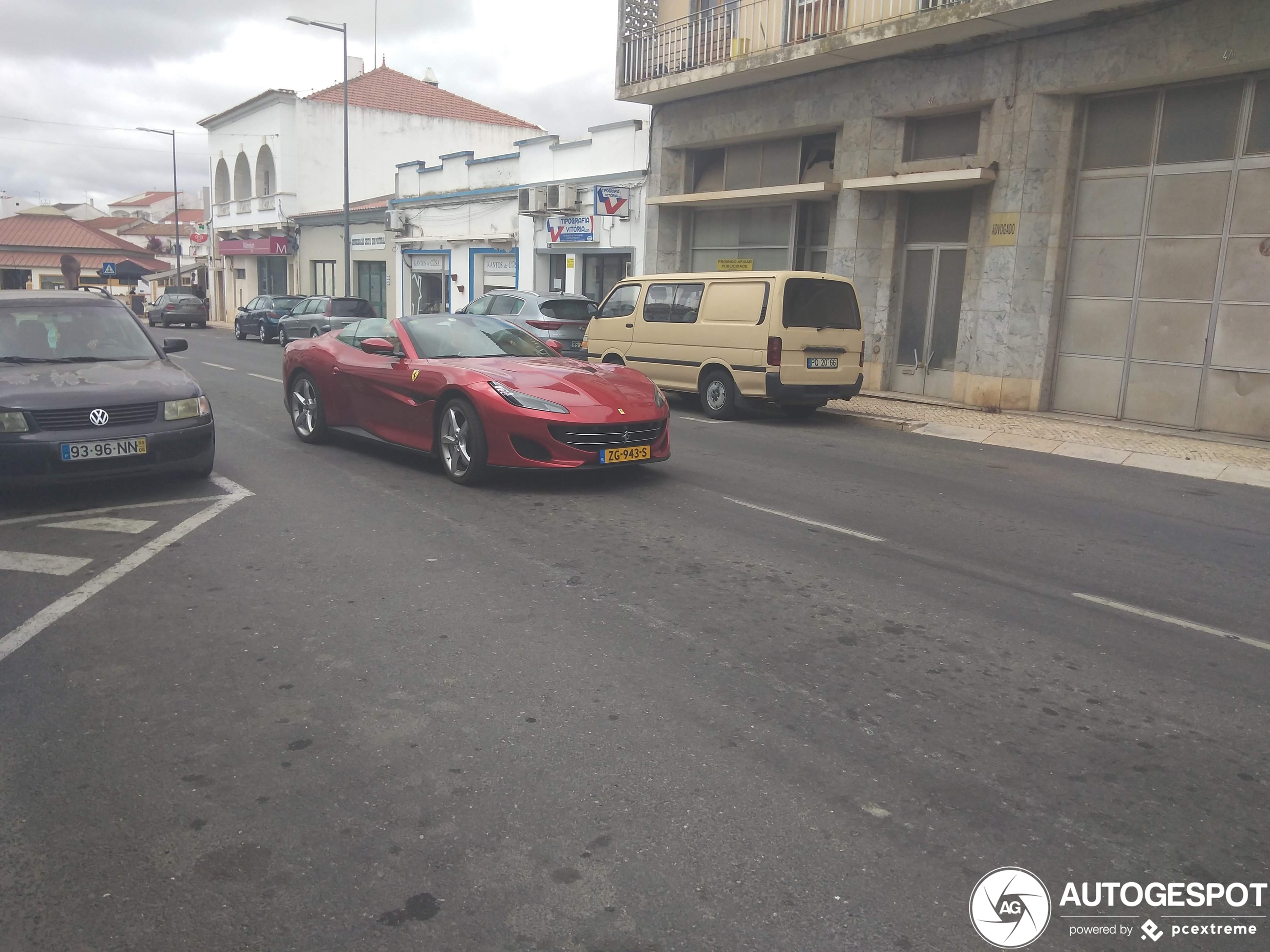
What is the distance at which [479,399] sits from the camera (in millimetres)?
7969

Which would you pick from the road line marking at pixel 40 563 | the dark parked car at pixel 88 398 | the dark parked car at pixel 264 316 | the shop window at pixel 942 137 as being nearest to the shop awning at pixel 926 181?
the shop window at pixel 942 137

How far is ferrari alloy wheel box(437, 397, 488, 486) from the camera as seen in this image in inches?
316

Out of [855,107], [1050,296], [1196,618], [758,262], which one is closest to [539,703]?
[1196,618]

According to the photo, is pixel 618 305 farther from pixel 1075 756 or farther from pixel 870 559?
pixel 1075 756

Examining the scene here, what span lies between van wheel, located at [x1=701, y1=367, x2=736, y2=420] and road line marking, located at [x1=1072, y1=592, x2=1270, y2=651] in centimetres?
810

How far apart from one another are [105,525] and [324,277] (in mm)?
38158

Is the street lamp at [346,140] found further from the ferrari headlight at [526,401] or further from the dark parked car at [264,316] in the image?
the ferrari headlight at [526,401]

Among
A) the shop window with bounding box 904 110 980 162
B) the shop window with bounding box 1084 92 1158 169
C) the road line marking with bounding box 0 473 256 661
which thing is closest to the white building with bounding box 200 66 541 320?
the shop window with bounding box 904 110 980 162

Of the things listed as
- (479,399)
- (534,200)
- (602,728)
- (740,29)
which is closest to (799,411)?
(479,399)

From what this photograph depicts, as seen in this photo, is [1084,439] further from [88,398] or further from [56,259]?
[56,259]

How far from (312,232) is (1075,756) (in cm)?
4405

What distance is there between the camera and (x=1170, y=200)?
44.4ft

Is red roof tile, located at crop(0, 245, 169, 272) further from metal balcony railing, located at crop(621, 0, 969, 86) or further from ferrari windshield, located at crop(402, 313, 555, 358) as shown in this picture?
ferrari windshield, located at crop(402, 313, 555, 358)

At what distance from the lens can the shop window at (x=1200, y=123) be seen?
12914 mm
